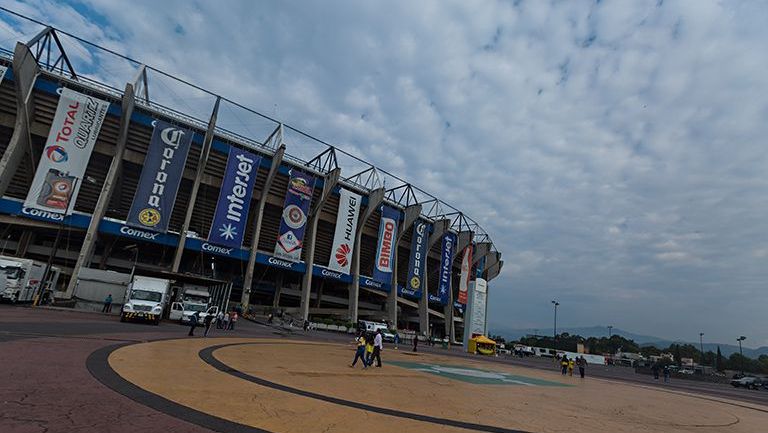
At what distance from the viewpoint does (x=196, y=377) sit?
1035 centimetres

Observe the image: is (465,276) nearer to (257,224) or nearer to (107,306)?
(257,224)

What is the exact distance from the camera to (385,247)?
208 ft

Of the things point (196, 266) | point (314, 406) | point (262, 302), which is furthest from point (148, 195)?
point (314, 406)

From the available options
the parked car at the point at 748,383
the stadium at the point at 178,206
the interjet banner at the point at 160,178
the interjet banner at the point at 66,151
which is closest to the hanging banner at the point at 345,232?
the stadium at the point at 178,206

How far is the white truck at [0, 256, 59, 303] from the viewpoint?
92.3ft

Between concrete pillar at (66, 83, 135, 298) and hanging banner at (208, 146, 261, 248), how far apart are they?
1133 centimetres

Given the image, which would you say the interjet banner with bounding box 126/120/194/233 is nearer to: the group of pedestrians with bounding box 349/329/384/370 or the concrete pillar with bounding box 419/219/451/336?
the group of pedestrians with bounding box 349/329/384/370

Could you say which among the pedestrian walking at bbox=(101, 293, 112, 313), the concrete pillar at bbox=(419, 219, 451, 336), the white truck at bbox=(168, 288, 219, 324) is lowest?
the pedestrian walking at bbox=(101, 293, 112, 313)

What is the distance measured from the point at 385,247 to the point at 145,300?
39694 mm

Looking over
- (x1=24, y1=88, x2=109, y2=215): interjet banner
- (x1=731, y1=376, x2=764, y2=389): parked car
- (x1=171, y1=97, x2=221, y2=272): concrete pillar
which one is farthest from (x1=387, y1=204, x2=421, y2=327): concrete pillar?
(x1=731, y1=376, x2=764, y2=389): parked car

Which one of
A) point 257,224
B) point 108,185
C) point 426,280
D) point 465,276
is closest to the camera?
point 108,185

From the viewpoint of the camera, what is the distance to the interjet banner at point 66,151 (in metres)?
39.6

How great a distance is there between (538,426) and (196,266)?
5732 cm

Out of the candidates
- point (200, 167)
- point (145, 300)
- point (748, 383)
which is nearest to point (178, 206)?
point (200, 167)
